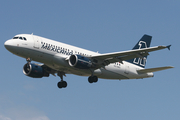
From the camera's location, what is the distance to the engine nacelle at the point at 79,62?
38719mm

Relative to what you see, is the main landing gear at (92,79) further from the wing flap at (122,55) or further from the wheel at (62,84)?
the wheel at (62,84)

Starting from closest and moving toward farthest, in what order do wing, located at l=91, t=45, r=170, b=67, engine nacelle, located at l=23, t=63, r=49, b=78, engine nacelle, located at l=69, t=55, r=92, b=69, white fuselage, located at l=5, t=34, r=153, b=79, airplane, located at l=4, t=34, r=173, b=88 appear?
white fuselage, located at l=5, t=34, r=153, b=79
airplane, located at l=4, t=34, r=173, b=88
wing, located at l=91, t=45, r=170, b=67
engine nacelle, located at l=69, t=55, r=92, b=69
engine nacelle, located at l=23, t=63, r=49, b=78

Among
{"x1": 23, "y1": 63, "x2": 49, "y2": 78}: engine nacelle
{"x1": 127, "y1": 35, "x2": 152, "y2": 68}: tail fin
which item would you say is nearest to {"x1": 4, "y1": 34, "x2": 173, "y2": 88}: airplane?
{"x1": 23, "y1": 63, "x2": 49, "y2": 78}: engine nacelle

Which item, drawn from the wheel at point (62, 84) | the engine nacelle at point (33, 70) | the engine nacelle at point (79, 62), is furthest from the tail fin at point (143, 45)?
the engine nacelle at point (33, 70)

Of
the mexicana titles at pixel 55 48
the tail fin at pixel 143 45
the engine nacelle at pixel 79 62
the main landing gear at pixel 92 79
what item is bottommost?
the main landing gear at pixel 92 79

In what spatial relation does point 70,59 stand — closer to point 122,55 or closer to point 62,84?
point 122,55

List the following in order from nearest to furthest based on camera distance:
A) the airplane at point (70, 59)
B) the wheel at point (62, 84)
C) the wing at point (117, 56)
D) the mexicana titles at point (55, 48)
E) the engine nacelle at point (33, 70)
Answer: the airplane at point (70, 59)
the wing at point (117, 56)
the mexicana titles at point (55, 48)
the engine nacelle at point (33, 70)
the wheel at point (62, 84)

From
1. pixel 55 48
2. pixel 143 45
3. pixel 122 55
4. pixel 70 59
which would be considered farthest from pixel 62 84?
pixel 143 45

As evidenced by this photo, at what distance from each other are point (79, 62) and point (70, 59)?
49.3 inches

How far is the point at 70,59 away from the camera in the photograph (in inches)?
1542

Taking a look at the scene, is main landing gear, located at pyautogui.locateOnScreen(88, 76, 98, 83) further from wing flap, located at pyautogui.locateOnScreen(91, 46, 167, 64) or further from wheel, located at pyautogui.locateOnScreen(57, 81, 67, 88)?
wheel, located at pyautogui.locateOnScreen(57, 81, 67, 88)

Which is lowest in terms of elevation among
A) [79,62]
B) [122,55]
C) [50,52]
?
[79,62]

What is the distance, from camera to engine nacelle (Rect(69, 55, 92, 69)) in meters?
38.7

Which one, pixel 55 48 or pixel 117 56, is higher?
pixel 117 56
